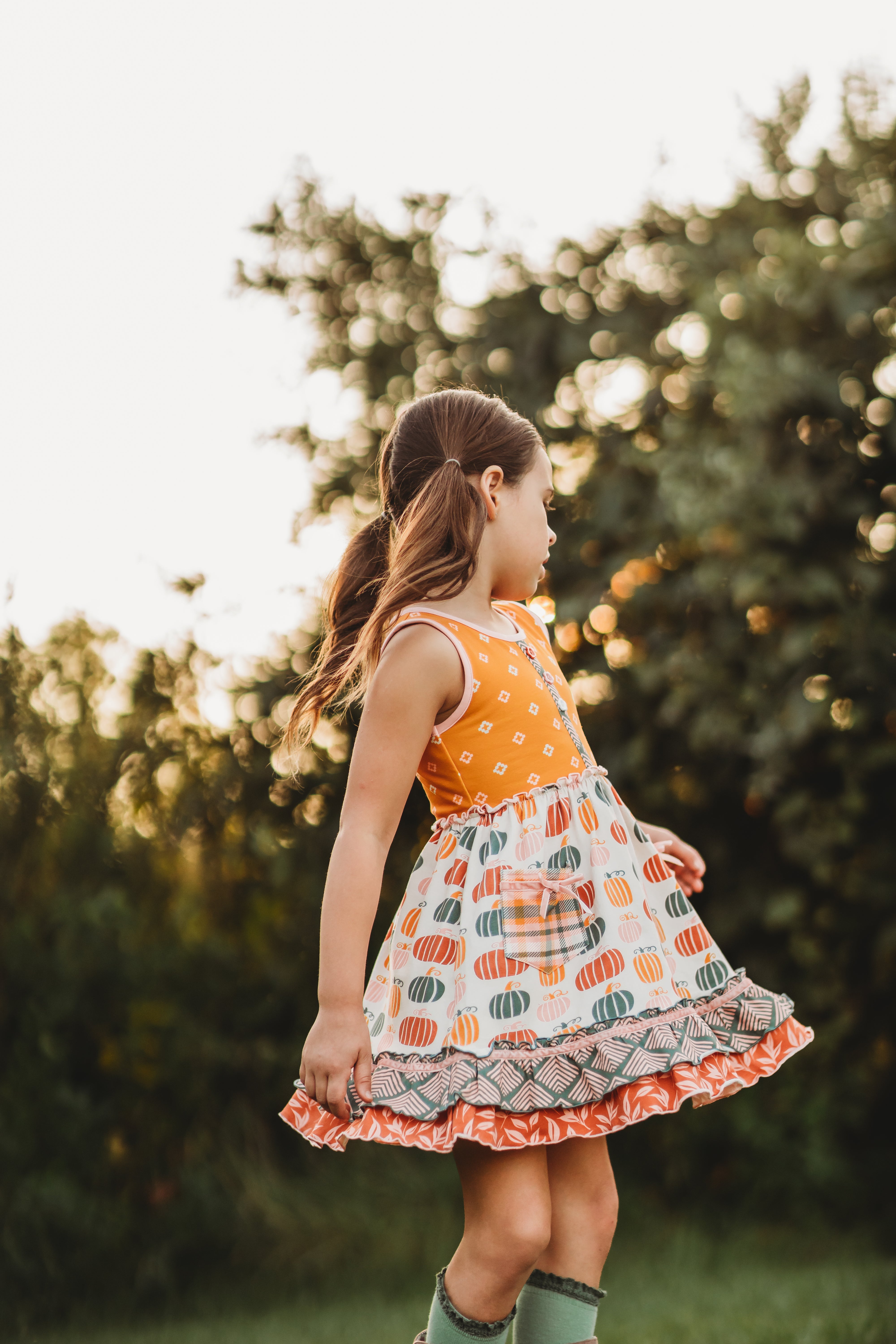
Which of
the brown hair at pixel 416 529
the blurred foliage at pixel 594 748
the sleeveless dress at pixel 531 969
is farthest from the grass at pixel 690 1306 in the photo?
the brown hair at pixel 416 529

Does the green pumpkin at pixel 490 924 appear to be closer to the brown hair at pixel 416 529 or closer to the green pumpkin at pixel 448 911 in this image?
the green pumpkin at pixel 448 911

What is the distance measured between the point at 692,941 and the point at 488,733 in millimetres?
425

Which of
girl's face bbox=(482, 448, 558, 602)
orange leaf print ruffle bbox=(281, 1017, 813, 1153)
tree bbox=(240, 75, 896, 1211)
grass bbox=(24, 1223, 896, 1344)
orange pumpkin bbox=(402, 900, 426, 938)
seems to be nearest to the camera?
orange leaf print ruffle bbox=(281, 1017, 813, 1153)

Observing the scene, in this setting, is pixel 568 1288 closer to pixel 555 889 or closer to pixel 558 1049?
pixel 558 1049

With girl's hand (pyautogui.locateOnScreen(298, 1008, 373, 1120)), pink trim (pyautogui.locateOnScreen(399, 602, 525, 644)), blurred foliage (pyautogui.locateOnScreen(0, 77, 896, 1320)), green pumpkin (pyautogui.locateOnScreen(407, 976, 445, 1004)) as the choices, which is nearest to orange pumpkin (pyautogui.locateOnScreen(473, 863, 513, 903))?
green pumpkin (pyautogui.locateOnScreen(407, 976, 445, 1004))

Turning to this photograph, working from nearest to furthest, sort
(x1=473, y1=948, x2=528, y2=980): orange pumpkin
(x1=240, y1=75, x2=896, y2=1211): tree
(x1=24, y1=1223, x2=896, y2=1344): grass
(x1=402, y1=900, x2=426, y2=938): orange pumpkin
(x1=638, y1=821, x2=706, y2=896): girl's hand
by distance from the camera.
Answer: (x1=473, y1=948, x2=528, y2=980): orange pumpkin → (x1=402, y1=900, x2=426, y2=938): orange pumpkin → (x1=638, y1=821, x2=706, y2=896): girl's hand → (x1=24, y1=1223, x2=896, y2=1344): grass → (x1=240, y1=75, x2=896, y2=1211): tree

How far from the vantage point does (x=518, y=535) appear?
183cm

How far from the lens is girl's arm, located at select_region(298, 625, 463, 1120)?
1.54 meters

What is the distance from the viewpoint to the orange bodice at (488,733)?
→ 5.66 ft

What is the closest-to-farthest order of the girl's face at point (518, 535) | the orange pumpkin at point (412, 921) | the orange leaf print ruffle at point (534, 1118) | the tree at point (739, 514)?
the orange leaf print ruffle at point (534, 1118) → the orange pumpkin at point (412, 921) → the girl's face at point (518, 535) → the tree at point (739, 514)

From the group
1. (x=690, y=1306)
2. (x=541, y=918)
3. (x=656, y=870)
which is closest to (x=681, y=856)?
(x=656, y=870)

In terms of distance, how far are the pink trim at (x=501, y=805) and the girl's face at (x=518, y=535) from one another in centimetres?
30

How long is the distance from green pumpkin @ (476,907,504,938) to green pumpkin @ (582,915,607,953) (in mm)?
117

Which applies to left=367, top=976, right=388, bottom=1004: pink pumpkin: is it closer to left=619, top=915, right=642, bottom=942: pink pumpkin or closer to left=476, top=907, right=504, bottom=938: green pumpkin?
left=476, top=907, right=504, bottom=938: green pumpkin
